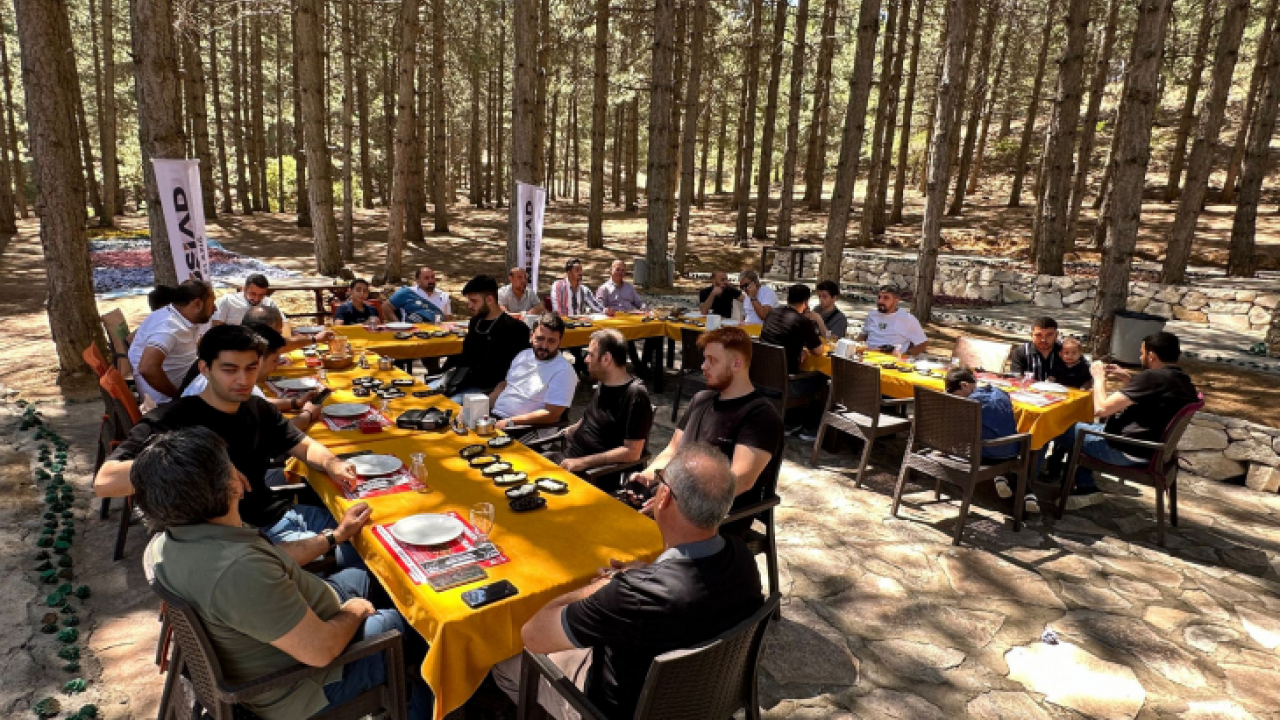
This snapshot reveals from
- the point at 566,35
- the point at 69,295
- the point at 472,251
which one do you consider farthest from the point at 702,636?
the point at 566,35

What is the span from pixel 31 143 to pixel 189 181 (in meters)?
2.06

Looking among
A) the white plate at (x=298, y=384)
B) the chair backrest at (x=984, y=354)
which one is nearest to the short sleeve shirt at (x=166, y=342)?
the white plate at (x=298, y=384)

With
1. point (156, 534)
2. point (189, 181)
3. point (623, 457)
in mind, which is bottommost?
point (623, 457)

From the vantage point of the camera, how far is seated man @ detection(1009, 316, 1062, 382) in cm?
628

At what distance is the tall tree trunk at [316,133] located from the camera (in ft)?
41.4

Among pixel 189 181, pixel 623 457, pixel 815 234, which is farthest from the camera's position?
pixel 815 234

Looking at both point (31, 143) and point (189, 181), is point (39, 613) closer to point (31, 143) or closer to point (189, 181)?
point (189, 181)

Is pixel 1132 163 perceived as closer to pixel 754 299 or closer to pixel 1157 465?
pixel 754 299

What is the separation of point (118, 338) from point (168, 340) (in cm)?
94

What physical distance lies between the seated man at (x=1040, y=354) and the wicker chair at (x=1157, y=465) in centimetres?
96

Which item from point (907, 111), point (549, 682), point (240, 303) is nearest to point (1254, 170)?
point (907, 111)

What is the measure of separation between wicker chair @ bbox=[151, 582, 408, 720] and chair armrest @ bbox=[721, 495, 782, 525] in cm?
177

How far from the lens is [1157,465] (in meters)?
5.29

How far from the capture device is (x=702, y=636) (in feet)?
6.93
